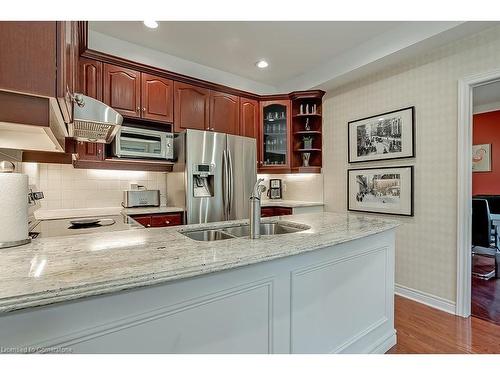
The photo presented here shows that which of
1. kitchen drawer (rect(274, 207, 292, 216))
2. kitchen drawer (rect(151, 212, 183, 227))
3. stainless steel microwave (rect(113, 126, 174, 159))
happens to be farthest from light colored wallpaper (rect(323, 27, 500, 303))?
stainless steel microwave (rect(113, 126, 174, 159))

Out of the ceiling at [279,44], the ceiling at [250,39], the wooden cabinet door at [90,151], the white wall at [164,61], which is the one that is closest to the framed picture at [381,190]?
the ceiling at [279,44]

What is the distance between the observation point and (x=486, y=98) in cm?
394

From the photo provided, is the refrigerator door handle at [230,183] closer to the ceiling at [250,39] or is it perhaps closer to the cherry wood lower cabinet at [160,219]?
the cherry wood lower cabinet at [160,219]

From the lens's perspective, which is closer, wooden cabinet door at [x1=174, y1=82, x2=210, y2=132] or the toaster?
the toaster

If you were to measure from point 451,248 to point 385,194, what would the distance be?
779 millimetres

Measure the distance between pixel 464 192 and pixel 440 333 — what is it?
3.89 feet

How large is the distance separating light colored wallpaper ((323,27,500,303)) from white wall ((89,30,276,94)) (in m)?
1.74

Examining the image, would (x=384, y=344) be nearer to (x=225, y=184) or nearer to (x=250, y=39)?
(x=225, y=184)

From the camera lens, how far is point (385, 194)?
2.89m

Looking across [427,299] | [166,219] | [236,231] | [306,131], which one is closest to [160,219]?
[166,219]

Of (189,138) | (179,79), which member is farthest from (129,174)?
(179,79)

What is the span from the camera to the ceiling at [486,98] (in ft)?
11.3

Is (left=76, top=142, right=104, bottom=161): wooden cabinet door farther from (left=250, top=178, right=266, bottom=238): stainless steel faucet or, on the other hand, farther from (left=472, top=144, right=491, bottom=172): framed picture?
(left=472, top=144, right=491, bottom=172): framed picture

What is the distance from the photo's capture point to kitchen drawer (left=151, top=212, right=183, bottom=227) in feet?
8.89
